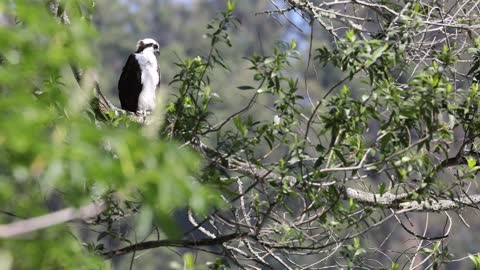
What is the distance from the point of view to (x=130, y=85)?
656cm

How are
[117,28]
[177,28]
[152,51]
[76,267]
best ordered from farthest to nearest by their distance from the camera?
[177,28]
[117,28]
[152,51]
[76,267]

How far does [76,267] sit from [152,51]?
5606 mm

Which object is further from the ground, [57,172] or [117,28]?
[57,172]

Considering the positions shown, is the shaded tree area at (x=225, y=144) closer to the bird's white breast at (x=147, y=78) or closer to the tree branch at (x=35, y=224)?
the tree branch at (x=35, y=224)

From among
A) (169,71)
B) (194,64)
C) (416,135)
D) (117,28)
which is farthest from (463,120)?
(117,28)

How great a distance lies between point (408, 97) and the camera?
2.58m

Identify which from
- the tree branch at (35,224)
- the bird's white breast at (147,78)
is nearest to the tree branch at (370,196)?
the tree branch at (35,224)

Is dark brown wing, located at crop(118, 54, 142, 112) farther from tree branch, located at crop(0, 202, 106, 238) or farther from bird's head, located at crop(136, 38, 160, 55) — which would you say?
tree branch, located at crop(0, 202, 106, 238)

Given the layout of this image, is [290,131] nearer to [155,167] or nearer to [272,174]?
[272,174]

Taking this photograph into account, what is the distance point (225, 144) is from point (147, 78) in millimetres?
4019

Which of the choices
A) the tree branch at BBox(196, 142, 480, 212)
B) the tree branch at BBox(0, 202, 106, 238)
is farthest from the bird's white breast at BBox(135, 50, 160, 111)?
the tree branch at BBox(0, 202, 106, 238)

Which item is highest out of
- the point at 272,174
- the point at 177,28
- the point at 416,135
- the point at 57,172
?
the point at 57,172

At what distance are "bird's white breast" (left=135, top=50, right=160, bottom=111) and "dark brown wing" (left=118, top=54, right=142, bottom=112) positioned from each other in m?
0.03

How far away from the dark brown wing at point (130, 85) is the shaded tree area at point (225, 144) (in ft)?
8.80
